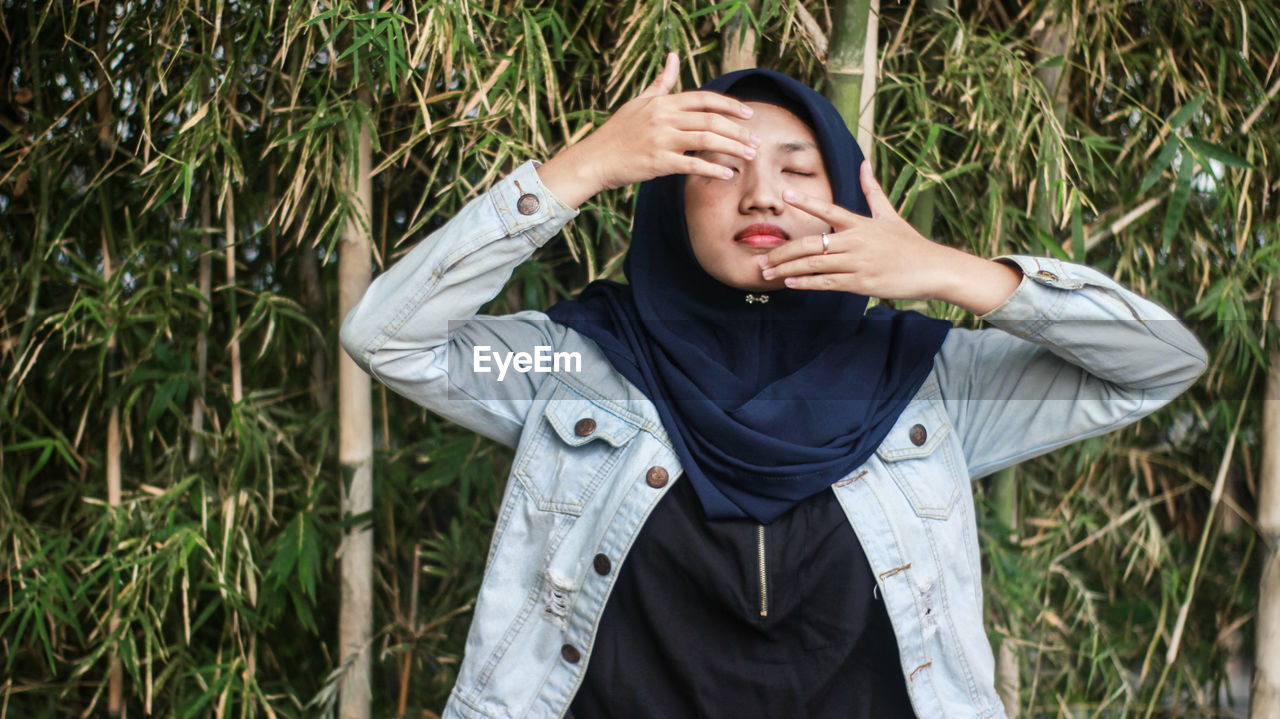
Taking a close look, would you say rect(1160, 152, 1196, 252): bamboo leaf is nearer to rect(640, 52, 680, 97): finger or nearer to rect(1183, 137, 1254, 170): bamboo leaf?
rect(1183, 137, 1254, 170): bamboo leaf

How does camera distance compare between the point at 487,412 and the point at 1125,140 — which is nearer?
the point at 487,412

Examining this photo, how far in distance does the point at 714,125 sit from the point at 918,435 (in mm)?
400

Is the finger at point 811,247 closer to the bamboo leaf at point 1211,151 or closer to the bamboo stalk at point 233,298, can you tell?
the bamboo leaf at point 1211,151

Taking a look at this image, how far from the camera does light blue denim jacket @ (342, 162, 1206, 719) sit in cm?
105

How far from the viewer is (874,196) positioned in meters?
1.07

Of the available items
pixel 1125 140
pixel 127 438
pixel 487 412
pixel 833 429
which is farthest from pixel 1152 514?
pixel 127 438

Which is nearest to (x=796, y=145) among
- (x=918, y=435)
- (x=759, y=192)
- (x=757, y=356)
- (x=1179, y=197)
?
(x=759, y=192)

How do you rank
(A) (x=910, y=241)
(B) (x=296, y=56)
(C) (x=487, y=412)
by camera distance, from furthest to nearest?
(B) (x=296, y=56), (C) (x=487, y=412), (A) (x=910, y=241)

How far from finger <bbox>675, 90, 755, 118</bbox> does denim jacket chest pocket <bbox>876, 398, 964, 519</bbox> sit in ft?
1.23

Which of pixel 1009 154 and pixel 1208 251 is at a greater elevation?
pixel 1009 154

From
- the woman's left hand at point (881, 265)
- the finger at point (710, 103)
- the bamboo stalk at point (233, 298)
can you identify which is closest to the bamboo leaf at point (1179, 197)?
the woman's left hand at point (881, 265)

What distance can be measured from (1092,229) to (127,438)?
4.96ft

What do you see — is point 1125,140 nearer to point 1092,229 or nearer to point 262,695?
point 1092,229

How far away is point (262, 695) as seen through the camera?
1.55 meters
